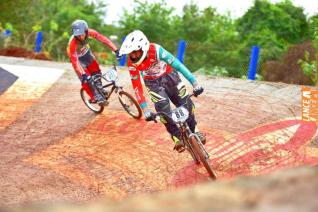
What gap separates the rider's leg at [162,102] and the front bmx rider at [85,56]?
8.94 feet

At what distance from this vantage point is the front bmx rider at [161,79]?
25.8 ft

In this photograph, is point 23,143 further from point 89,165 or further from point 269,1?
point 269,1

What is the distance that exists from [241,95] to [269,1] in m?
18.0

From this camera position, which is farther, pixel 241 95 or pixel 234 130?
pixel 241 95

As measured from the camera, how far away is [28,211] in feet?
5.88

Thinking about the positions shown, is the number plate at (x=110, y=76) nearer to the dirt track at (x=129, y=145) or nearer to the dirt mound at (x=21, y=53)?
the dirt track at (x=129, y=145)

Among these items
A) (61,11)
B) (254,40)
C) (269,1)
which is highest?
(269,1)

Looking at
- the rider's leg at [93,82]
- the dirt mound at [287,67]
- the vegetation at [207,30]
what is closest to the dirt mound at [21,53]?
the vegetation at [207,30]

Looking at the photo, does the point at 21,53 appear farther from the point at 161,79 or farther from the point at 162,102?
the point at 162,102

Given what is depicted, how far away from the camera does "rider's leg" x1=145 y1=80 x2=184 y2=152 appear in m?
7.82

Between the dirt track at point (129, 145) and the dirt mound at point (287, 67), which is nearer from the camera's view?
the dirt track at point (129, 145)

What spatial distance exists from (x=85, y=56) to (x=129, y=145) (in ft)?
8.57

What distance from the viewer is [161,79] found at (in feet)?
26.7

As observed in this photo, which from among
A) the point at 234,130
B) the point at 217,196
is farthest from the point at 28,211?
the point at 234,130
